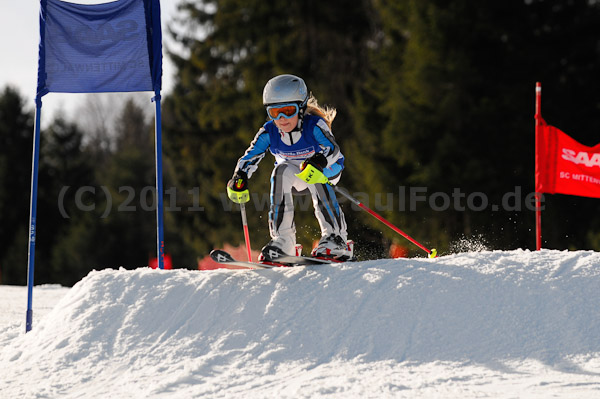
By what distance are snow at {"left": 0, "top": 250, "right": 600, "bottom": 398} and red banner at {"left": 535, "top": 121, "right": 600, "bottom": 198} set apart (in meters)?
2.69

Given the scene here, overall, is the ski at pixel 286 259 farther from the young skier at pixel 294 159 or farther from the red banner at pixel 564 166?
the red banner at pixel 564 166

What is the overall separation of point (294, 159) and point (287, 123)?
333mm

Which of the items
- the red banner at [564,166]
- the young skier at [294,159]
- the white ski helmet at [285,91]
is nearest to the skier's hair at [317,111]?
the young skier at [294,159]

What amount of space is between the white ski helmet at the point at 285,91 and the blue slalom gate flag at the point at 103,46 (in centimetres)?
149

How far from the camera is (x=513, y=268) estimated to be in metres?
4.93

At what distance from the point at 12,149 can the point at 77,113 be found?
12635mm

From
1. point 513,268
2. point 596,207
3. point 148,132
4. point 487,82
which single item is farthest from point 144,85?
point 148,132

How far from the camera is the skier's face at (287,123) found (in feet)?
18.5

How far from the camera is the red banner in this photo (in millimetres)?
7602

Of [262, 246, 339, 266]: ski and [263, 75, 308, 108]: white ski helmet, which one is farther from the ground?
[263, 75, 308, 108]: white ski helmet

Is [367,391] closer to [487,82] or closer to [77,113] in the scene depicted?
[487,82]

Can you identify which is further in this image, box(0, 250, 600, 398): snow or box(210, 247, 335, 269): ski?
box(210, 247, 335, 269): ski

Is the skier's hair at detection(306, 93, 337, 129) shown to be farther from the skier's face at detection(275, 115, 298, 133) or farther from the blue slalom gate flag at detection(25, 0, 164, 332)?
the blue slalom gate flag at detection(25, 0, 164, 332)

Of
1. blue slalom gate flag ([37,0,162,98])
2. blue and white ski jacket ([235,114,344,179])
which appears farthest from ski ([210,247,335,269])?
blue slalom gate flag ([37,0,162,98])
